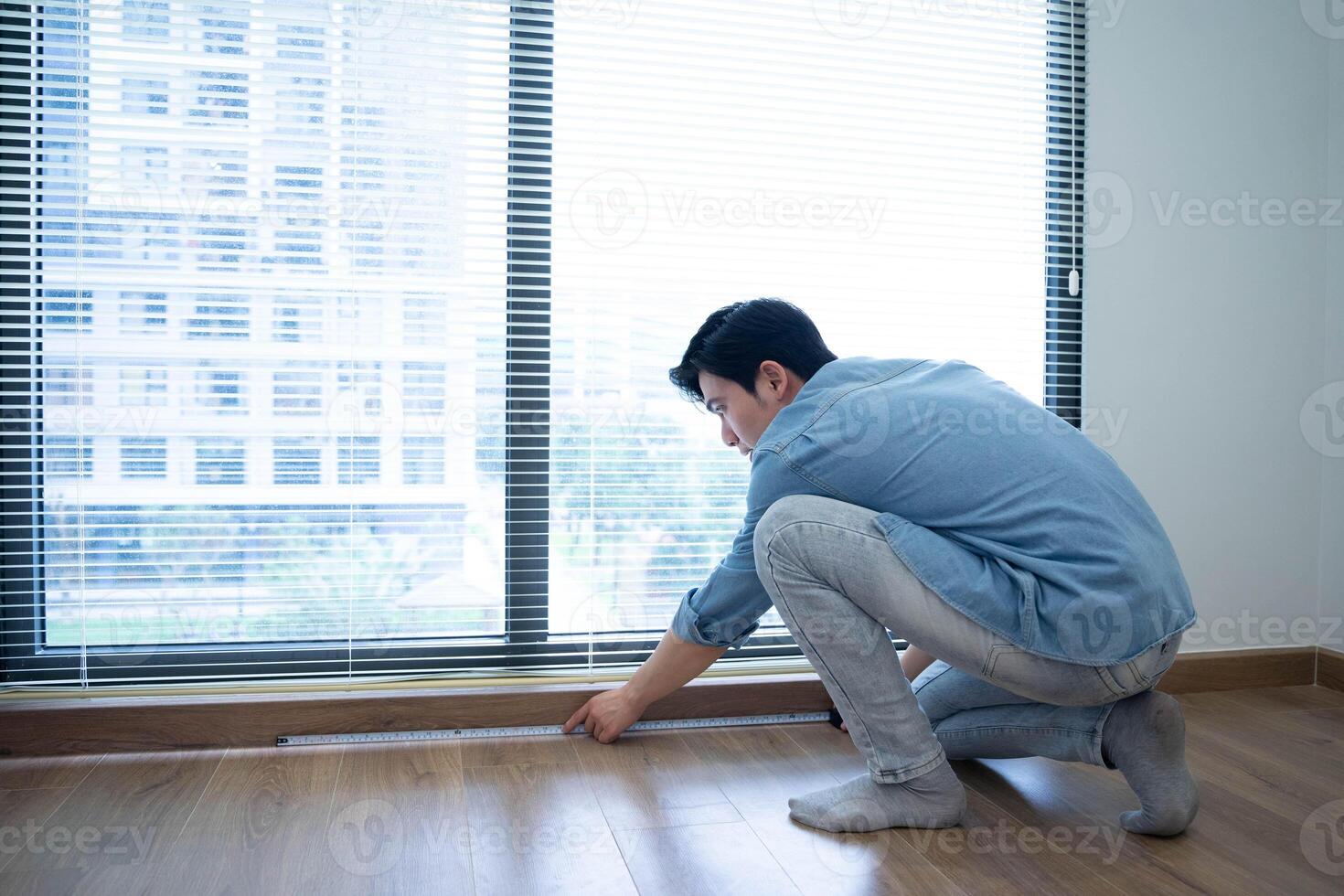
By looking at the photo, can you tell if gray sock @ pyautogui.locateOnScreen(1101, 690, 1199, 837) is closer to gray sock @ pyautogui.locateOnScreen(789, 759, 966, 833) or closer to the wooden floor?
the wooden floor

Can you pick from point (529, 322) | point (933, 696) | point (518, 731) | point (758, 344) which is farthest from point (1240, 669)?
point (529, 322)

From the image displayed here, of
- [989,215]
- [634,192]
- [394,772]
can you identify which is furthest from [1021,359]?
[394,772]

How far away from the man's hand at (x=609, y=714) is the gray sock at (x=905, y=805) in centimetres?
49

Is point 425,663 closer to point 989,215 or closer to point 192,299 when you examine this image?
point 192,299

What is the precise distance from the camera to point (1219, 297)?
237cm

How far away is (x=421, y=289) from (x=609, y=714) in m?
0.94

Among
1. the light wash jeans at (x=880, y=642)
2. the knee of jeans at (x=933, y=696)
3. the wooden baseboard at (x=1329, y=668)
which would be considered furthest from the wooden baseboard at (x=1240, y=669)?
the light wash jeans at (x=880, y=642)

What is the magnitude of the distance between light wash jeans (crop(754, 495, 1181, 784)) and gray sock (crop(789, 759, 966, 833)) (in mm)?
24

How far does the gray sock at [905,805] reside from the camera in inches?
57.0

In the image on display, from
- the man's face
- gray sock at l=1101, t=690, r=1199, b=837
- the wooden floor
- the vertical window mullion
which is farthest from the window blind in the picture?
gray sock at l=1101, t=690, r=1199, b=837

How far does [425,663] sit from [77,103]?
130cm

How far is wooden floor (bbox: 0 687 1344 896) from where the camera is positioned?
131 centimetres

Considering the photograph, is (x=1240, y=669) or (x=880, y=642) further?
(x=1240, y=669)

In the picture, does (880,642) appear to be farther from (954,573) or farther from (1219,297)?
(1219,297)
